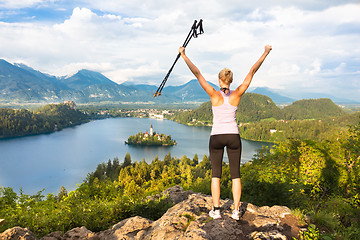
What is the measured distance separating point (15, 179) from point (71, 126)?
9202 centimetres

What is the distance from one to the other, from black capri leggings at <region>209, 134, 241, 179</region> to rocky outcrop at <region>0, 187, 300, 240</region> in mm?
733

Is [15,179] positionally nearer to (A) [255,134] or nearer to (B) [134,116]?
(A) [255,134]

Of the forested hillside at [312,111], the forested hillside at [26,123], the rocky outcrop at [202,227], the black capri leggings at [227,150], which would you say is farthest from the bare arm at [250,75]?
the forested hillside at [312,111]

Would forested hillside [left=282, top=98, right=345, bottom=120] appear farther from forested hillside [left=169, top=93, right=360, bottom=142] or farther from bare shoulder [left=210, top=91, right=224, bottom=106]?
bare shoulder [left=210, top=91, right=224, bottom=106]

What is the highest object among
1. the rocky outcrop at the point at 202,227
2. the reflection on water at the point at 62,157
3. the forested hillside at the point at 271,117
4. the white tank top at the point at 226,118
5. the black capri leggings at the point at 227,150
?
A: the white tank top at the point at 226,118

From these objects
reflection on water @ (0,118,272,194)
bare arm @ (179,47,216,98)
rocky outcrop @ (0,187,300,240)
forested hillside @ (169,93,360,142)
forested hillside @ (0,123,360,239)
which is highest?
bare arm @ (179,47,216,98)

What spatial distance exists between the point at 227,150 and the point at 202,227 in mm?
1170

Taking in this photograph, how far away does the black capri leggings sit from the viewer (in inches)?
122

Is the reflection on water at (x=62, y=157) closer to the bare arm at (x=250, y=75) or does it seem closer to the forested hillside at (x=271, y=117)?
the bare arm at (x=250, y=75)

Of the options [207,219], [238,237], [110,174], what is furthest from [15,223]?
[110,174]

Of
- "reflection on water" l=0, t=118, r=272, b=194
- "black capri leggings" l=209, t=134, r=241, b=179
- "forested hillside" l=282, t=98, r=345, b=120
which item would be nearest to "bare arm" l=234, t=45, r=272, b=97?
"black capri leggings" l=209, t=134, r=241, b=179

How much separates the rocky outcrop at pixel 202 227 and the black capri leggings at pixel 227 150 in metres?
0.73

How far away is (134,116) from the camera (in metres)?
187

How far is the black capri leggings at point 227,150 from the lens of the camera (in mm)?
3090
